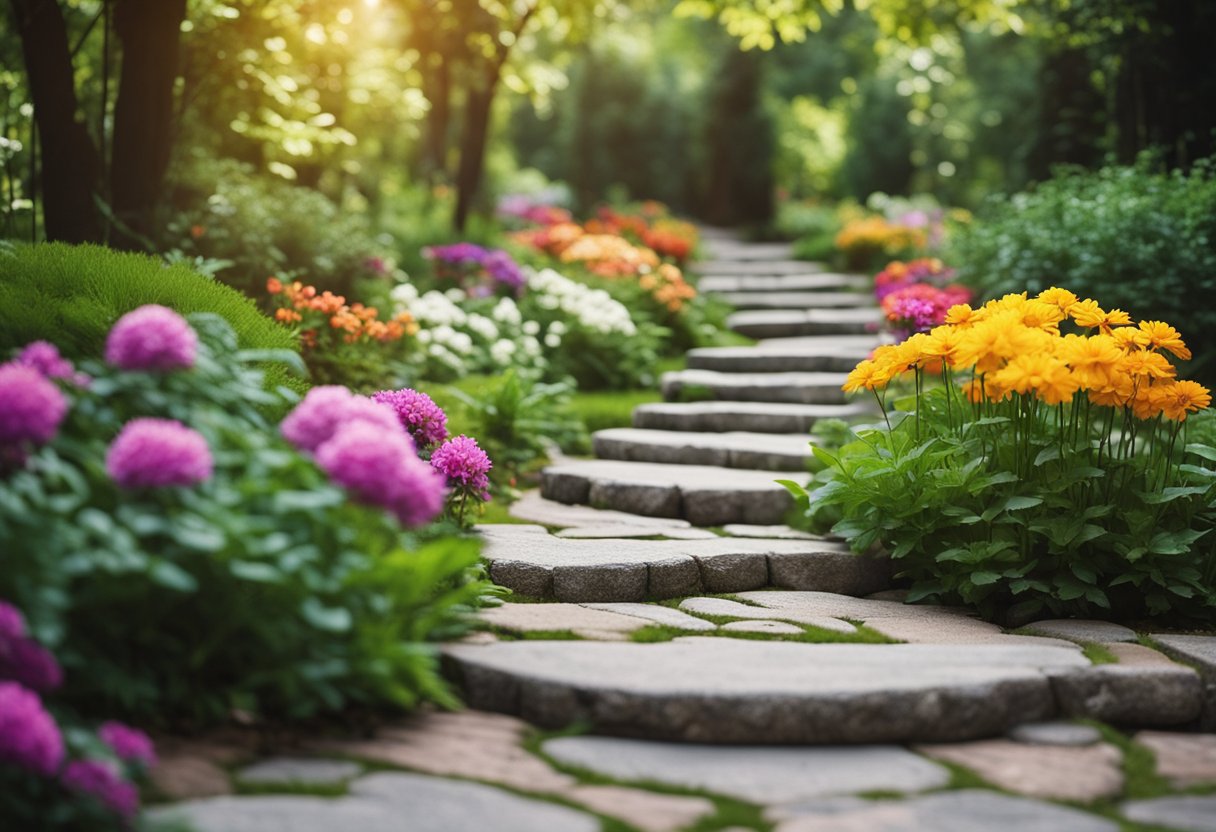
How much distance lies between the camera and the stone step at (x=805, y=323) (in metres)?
9.28

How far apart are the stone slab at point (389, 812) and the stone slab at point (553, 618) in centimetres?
104

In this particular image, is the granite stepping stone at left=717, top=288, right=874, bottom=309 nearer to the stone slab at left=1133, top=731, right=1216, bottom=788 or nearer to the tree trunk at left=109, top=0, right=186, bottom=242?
the tree trunk at left=109, top=0, right=186, bottom=242

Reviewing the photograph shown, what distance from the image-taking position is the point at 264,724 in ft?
9.07

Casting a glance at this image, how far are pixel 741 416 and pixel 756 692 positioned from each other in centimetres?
413

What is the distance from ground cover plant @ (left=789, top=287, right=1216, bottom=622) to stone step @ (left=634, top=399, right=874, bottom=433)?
2518mm

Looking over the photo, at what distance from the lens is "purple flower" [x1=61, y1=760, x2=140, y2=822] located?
7.10ft

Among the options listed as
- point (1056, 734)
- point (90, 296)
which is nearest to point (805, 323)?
point (90, 296)

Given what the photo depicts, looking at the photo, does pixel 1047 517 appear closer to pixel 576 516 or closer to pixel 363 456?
pixel 576 516

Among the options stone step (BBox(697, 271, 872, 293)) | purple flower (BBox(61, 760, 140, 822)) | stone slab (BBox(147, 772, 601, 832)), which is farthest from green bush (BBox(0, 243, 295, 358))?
stone step (BBox(697, 271, 872, 293))

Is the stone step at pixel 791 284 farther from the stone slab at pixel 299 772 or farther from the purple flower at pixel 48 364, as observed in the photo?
the stone slab at pixel 299 772

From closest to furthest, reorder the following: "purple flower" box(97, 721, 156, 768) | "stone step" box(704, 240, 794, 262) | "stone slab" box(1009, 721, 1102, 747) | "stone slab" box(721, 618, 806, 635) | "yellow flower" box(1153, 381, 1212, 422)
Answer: "purple flower" box(97, 721, 156, 768) → "stone slab" box(1009, 721, 1102, 747) → "stone slab" box(721, 618, 806, 635) → "yellow flower" box(1153, 381, 1212, 422) → "stone step" box(704, 240, 794, 262)

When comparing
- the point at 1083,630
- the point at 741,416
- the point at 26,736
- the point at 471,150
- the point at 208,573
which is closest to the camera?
the point at 26,736

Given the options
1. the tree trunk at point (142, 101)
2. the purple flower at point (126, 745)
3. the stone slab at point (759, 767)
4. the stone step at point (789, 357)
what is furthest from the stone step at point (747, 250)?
the purple flower at point (126, 745)

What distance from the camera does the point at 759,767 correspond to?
2.73 m
